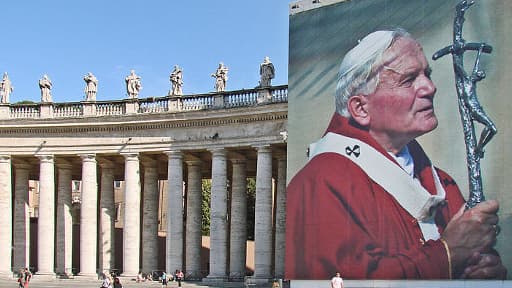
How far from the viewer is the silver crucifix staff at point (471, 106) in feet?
137

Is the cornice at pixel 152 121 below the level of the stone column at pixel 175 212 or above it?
above

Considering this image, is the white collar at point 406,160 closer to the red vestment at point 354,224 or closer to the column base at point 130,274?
the red vestment at point 354,224

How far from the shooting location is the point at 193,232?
2333 inches

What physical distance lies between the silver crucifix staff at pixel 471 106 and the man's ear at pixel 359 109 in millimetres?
6216

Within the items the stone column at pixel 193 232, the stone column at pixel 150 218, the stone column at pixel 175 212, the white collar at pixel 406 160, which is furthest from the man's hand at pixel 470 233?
the stone column at pixel 150 218

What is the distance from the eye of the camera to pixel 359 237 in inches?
1843

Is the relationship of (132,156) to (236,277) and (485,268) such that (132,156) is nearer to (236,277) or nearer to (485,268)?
(236,277)

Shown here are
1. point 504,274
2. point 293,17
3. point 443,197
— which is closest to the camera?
point 504,274

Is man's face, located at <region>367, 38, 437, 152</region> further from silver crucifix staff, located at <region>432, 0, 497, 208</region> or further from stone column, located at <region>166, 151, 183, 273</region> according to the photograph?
stone column, located at <region>166, 151, 183, 273</region>

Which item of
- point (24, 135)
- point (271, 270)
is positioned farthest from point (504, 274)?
point (24, 135)

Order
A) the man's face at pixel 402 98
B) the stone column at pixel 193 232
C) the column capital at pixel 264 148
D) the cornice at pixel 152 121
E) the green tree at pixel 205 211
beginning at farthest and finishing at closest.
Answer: the green tree at pixel 205 211 < the stone column at pixel 193 232 < the column capital at pixel 264 148 < the cornice at pixel 152 121 < the man's face at pixel 402 98

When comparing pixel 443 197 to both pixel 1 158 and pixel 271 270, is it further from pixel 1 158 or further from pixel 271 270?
pixel 1 158

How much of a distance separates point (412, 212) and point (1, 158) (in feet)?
102

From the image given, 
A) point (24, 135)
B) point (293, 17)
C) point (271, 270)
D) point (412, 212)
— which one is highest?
point (293, 17)
